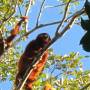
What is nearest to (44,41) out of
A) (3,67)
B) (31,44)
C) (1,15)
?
(31,44)

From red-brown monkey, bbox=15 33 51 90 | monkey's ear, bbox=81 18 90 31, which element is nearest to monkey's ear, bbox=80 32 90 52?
monkey's ear, bbox=81 18 90 31

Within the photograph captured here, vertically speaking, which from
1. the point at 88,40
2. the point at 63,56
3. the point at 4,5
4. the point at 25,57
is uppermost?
the point at 88,40

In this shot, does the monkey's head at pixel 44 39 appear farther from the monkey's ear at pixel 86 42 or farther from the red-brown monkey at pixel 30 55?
the monkey's ear at pixel 86 42

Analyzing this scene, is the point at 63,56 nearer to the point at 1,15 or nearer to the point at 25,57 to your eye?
the point at 1,15

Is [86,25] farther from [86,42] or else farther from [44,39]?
[44,39]

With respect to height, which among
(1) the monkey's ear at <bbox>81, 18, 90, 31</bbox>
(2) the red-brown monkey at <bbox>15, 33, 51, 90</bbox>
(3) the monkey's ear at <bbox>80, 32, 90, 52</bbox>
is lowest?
(2) the red-brown monkey at <bbox>15, 33, 51, 90</bbox>

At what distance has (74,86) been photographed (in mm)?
6051

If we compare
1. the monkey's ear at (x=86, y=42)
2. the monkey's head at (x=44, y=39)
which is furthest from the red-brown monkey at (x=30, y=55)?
the monkey's ear at (x=86, y=42)

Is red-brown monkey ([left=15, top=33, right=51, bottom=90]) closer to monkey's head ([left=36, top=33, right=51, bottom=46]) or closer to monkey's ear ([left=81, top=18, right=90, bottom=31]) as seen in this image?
monkey's head ([left=36, top=33, right=51, bottom=46])

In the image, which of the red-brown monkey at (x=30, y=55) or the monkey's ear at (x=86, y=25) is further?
the red-brown monkey at (x=30, y=55)

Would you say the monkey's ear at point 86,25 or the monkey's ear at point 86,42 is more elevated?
the monkey's ear at point 86,25

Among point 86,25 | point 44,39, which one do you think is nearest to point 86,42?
point 86,25

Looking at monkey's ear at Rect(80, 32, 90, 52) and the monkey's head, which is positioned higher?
monkey's ear at Rect(80, 32, 90, 52)

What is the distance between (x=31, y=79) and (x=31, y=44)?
0.55 meters
